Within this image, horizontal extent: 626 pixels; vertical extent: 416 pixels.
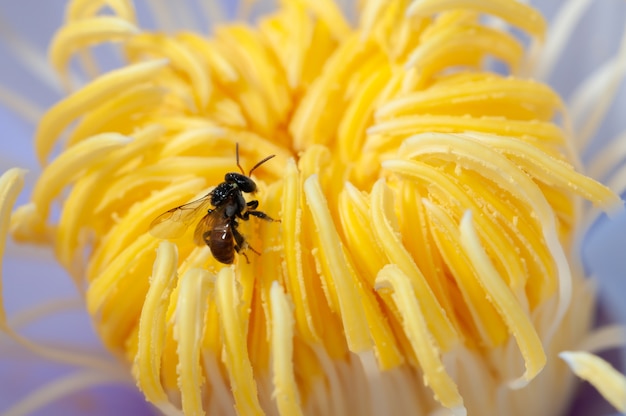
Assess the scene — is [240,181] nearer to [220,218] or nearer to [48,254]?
[220,218]

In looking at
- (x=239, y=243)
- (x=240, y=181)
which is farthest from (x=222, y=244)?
(x=240, y=181)

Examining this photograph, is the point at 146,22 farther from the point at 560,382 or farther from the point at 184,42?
the point at 560,382

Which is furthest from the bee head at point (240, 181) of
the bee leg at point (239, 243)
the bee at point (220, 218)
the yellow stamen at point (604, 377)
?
the yellow stamen at point (604, 377)

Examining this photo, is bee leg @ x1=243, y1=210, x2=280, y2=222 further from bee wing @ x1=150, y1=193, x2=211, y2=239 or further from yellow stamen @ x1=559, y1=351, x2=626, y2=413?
yellow stamen @ x1=559, y1=351, x2=626, y2=413

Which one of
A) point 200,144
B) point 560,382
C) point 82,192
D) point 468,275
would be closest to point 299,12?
point 200,144

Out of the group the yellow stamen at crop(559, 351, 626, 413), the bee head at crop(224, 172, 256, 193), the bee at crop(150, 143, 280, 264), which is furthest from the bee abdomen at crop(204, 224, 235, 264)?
the yellow stamen at crop(559, 351, 626, 413)

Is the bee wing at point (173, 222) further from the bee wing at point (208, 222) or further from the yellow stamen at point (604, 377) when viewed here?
the yellow stamen at point (604, 377)
